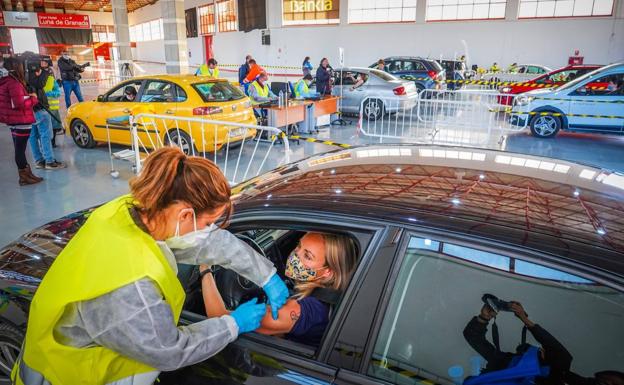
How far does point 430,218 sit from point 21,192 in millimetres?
6578

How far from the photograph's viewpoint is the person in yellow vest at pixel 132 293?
1370mm

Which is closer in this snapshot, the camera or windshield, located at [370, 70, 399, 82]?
the camera

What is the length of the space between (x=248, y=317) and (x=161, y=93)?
273 inches

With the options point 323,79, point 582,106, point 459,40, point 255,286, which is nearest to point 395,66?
point 323,79

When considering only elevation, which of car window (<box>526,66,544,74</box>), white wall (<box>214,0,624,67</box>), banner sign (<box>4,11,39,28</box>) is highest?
banner sign (<box>4,11,39,28</box>)

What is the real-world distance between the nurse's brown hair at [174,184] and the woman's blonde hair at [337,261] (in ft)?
1.92

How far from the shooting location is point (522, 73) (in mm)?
16625

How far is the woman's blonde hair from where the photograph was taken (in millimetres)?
1890

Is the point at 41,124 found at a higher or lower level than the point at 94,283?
lower

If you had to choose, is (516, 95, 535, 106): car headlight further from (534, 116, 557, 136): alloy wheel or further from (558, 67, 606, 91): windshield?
(558, 67, 606, 91): windshield

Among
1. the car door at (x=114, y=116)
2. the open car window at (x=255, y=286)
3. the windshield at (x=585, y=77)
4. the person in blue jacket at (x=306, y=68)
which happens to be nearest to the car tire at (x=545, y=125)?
the windshield at (x=585, y=77)

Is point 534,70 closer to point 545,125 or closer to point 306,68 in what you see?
point 545,125

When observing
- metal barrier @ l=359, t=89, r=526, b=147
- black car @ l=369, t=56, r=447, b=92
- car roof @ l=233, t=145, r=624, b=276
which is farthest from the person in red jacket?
black car @ l=369, t=56, r=447, b=92

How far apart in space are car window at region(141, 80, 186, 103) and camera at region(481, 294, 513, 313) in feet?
22.5
